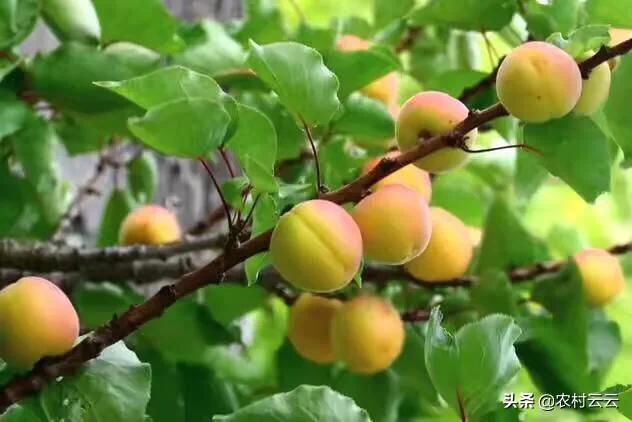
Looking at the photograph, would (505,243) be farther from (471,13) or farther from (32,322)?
(32,322)

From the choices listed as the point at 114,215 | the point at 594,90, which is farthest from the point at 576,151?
the point at 114,215

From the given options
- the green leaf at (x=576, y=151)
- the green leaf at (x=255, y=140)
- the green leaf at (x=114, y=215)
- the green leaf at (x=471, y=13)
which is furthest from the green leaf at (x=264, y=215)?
the green leaf at (x=114, y=215)

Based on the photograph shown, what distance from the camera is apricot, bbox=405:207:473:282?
0.46 meters

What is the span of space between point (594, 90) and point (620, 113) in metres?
0.02

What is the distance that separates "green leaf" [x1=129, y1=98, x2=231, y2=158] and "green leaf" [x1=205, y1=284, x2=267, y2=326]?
233mm

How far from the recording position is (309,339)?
1.72ft

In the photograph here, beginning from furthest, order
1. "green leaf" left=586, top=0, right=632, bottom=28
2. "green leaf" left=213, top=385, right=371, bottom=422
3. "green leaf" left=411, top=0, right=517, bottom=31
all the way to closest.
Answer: "green leaf" left=411, top=0, right=517, bottom=31 < "green leaf" left=586, top=0, right=632, bottom=28 < "green leaf" left=213, top=385, right=371, bottom=422

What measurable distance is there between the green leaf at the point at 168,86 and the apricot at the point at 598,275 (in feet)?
0.96

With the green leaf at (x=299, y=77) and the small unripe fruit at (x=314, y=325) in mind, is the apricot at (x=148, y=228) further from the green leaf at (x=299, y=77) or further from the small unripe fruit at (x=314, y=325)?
the green leaf at (x=299, y=77)

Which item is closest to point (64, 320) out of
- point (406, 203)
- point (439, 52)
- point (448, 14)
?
point (406, 203)

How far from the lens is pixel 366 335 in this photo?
48cm

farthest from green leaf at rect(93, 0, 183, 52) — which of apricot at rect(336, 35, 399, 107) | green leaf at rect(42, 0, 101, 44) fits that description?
apricot at rect(336, 35, 399, 107)

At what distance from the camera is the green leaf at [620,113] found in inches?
15.5

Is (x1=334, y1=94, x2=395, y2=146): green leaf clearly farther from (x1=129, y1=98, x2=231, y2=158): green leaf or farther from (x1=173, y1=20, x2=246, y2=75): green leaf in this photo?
(x1=129, y1=98, x2=231, y2=158): green leaf
